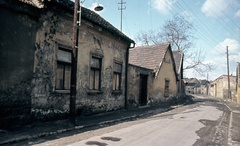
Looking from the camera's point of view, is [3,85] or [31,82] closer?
[3,85]

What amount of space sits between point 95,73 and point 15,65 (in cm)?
511

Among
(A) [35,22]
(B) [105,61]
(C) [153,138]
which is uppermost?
(A) [35,22]

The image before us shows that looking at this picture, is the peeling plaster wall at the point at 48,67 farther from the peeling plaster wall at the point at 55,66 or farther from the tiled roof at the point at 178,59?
the tiled roof at the point at 178,59

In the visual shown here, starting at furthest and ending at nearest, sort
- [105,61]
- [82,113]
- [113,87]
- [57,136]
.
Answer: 1. [113,87]
2. [105,61]
3. [82,113]
4. [57,136]

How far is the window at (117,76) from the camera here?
14.1 metres

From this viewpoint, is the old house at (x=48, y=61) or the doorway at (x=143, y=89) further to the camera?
the doorway at (x=143, y=89)

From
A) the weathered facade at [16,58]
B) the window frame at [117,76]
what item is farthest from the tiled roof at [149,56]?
the weathered facade at [16,58]

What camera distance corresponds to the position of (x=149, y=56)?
76.0 ft

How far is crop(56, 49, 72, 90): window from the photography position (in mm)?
9624

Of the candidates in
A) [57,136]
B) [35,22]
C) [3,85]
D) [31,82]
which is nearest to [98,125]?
[57,136]

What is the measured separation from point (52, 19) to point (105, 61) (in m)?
4.46

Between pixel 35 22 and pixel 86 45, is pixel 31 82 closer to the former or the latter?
pixel 35 22

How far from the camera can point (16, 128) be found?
7352mm

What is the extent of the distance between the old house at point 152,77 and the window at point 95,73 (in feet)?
13.0
